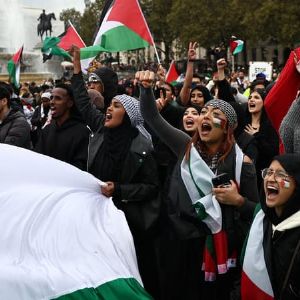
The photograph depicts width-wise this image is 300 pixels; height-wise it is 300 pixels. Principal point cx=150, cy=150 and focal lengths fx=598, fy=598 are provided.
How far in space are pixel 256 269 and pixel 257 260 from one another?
0.16ft

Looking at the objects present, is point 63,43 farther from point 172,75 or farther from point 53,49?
point 172,75

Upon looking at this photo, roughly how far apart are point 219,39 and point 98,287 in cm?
4561

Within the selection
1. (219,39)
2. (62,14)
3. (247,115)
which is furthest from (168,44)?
(247,115)

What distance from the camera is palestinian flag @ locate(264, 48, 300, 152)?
173 inches

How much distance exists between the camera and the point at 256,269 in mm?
3070

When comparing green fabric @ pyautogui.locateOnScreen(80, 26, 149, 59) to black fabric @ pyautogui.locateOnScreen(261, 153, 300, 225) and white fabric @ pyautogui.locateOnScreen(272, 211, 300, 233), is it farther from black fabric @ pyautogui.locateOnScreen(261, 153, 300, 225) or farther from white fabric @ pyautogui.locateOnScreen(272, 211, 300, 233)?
white fabric @ pyautogui.locateOnScreen(272, 211, 300, 233)

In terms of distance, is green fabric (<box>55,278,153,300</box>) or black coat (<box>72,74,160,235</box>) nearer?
green fabric (<box>55,278,153,300</box>)

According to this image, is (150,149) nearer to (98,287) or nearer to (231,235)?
(231,235)

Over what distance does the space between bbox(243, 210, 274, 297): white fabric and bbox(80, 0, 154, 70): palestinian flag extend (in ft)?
13.2

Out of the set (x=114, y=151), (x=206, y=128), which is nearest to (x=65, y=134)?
(x=114, y=151)

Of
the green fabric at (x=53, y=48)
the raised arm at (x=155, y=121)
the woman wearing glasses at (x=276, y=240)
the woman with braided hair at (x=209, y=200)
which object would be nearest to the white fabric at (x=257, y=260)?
the woman wearing glasses at (x=276, y=240)

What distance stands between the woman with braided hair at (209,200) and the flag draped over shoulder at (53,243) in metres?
0.58

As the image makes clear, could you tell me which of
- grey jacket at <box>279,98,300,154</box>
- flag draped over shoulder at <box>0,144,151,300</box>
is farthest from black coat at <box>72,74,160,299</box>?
grey jacket at <box>279,98,300,154</box>

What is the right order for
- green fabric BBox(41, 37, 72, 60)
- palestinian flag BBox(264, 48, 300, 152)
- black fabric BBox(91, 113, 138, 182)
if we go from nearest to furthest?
black fabric BBox(91, 113, 138, 182)
palestinian flag BBox(264, 48, 300, 152)
green fabric BBox(41, 37, 72, 60)
